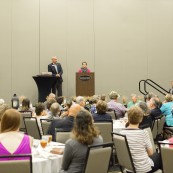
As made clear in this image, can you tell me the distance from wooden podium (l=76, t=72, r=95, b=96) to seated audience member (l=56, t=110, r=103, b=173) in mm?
8956

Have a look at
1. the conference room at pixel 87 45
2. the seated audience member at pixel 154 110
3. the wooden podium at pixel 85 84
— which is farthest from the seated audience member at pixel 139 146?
the conference room at pixel 87 45

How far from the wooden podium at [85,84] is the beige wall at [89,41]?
83.0 inches

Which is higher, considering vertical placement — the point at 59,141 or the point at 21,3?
the point at 21,3

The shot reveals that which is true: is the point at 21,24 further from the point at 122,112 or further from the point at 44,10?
the point at 122,112

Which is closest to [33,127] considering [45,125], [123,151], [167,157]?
[45,125]

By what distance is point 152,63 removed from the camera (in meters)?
15.7

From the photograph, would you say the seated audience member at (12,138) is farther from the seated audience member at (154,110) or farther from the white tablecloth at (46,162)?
the seated audience member at (154,110)

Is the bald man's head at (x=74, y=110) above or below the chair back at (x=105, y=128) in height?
above

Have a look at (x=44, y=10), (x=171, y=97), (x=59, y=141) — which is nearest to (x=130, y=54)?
(x=44, y=10)

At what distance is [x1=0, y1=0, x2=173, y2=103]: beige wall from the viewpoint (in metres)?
14.3

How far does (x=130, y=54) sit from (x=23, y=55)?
446 cm

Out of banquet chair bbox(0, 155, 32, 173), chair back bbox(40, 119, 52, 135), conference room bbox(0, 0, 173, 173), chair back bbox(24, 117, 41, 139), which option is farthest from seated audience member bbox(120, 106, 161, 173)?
conference room bbox(0, 0, 173, 173)

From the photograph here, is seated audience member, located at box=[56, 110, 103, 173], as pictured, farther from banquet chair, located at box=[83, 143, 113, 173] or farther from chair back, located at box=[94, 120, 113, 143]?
chair back, located at box=[94, 120, 113, 143]

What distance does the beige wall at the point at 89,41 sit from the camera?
14.3 m
